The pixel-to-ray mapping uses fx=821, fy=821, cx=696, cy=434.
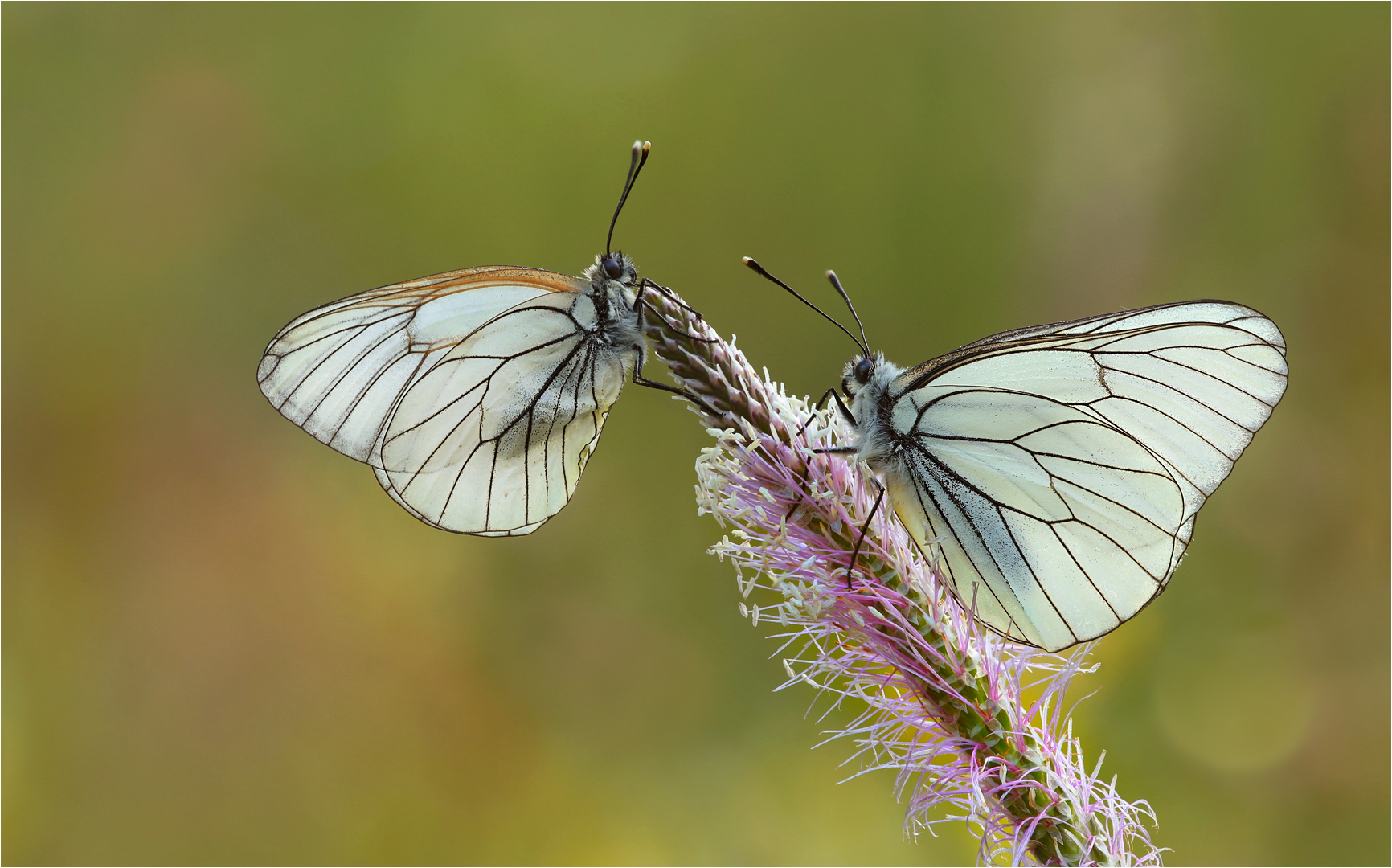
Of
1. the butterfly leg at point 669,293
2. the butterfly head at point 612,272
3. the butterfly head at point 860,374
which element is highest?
the butterfly head at point 612,272

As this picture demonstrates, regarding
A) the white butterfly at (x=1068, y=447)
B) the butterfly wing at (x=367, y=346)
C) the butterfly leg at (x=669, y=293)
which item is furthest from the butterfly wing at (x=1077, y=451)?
the butterfly wing at (x=367, y=346)

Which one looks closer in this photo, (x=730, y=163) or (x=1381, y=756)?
(x=1381, y=756)

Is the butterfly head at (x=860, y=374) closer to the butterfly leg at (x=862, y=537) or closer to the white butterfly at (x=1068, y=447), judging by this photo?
the white butterfly at (x=1068, y=447)

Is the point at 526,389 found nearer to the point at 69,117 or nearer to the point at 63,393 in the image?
the point at 63,393

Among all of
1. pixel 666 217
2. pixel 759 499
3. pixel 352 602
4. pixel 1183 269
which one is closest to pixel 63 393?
pixel 352 602

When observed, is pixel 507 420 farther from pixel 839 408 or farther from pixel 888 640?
pixel 888 640

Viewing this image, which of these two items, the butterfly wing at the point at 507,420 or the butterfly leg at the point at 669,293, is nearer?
the butterfly leg at the point at 669,293
